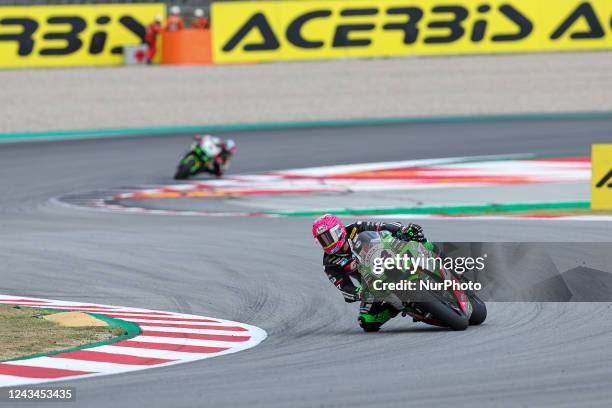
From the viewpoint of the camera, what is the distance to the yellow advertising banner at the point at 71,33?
100ft

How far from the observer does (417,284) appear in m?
10.4

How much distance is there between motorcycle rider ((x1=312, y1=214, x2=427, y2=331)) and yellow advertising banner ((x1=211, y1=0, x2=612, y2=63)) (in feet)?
69.7

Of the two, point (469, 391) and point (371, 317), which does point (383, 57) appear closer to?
point (371, 317)

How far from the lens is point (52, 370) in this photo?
9.06 m

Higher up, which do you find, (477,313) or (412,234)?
(412,234)

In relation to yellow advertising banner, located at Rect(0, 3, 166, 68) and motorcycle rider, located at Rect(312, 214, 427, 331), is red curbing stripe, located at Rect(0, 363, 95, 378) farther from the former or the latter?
yellow advertising banner, located at Rect(0, 3, 166, 68)

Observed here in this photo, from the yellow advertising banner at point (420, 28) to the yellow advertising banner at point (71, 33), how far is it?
89.4 inches

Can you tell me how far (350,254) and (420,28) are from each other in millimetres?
21822

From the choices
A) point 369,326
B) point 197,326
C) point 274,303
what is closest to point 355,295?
point 369,326

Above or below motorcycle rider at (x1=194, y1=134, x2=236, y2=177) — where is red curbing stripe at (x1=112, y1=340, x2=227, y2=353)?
below

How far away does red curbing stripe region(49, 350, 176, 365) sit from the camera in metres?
9.35

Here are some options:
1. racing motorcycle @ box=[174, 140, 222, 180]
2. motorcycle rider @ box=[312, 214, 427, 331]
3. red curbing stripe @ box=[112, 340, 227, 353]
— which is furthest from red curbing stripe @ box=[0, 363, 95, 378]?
racing motorcycle @ box=[174, 140, 222, 180]

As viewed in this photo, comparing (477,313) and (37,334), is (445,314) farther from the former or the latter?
(37,334)

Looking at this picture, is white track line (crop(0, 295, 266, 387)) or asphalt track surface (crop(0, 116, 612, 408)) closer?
asphalt track surface (crop(0, 116, 612, 408))
